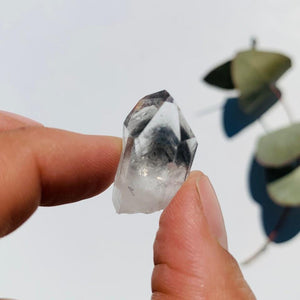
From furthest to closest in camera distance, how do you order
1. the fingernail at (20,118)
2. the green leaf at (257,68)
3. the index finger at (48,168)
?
the green leaf at (257,68)
the fingernail at (20,118)
the index finger at (48,168)

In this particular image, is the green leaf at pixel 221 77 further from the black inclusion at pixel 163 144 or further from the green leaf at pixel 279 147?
the black inclusion at pixel 163 144

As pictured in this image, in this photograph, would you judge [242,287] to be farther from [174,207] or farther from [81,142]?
[81,142]

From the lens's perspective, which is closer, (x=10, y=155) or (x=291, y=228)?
(x=10, y=155)

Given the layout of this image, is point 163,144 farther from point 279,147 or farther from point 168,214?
point 279,147

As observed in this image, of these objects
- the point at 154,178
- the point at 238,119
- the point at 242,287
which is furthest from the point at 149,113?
the point at 238,119

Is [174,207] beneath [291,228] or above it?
above

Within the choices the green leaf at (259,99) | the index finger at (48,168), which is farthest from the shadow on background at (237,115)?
the index finger at (48,168)
